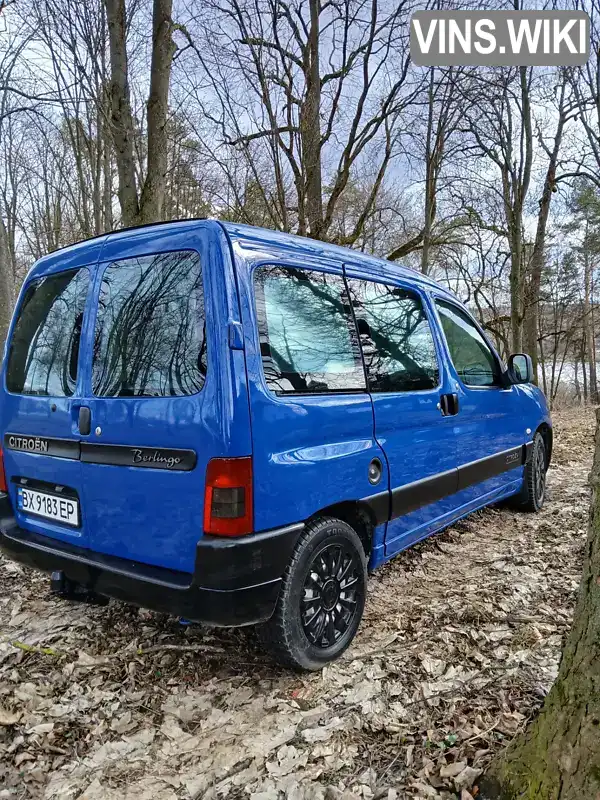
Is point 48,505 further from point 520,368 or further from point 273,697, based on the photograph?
point 520,368

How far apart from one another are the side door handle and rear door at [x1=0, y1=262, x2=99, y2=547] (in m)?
2.18

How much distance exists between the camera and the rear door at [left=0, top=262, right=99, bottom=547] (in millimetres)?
2578

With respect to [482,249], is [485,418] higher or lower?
lower

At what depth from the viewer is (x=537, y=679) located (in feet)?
7.87

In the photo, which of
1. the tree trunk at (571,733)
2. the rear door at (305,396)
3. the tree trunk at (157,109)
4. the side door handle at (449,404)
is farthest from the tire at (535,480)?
the tree trunk at (157,109)

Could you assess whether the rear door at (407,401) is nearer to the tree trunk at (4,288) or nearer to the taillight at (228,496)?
the taillight at (228,496)

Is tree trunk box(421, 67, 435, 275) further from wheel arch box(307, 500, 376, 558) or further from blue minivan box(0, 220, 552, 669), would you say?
wheel arch box(307, 500, 376, 558)

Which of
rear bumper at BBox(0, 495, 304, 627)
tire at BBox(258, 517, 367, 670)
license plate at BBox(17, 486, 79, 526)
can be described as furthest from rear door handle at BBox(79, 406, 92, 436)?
tire at BBox(258, 517, 367, 670)

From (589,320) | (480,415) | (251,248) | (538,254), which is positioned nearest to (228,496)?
(251,248)

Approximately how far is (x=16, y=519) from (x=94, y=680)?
97cm

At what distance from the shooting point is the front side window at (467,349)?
3.81 meters

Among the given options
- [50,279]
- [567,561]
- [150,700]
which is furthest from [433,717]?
[50,279]

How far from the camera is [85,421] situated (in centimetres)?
247

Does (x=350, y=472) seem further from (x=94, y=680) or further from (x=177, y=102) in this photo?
(x=177, y=102)
